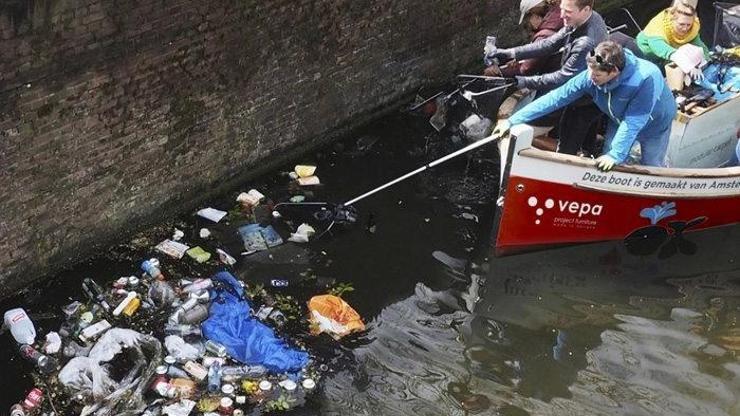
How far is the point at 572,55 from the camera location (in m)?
7.80

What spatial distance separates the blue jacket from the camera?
729 centimetres

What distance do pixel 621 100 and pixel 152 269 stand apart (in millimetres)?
4466

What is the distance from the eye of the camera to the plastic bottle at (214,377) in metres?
6.72

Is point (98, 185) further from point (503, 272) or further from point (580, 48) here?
point (580, 48)

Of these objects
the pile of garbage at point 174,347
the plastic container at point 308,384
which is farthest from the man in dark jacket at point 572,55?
the plastic container at point 308,384

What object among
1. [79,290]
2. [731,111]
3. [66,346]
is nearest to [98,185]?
[79,290]

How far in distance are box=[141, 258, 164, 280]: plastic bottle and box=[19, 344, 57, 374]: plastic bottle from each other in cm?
125

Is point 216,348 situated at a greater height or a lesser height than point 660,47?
lesser

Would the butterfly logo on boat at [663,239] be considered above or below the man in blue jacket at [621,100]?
below

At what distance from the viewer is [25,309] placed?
293 inches

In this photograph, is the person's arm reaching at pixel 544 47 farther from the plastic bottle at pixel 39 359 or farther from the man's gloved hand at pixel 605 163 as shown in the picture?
the plastic bottle at pixel 39 359

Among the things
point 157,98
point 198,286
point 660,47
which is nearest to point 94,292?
point 198,286

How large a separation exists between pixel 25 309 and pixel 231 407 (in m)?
2.23

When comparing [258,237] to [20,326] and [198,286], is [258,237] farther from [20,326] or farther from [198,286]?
[20,326]
